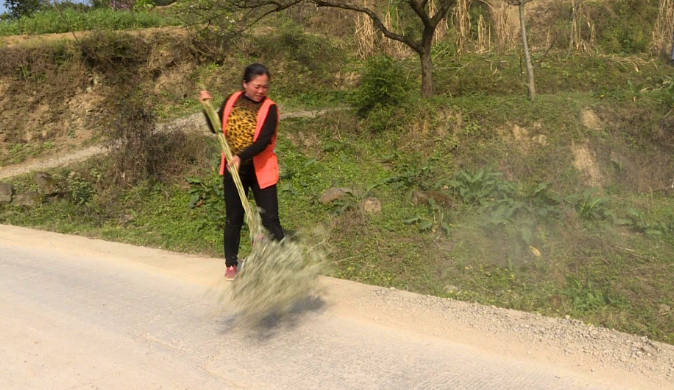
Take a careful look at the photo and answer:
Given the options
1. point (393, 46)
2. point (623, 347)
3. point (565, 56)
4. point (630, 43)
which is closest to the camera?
point (623, 347)

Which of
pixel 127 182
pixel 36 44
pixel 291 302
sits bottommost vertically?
pixel 291 302

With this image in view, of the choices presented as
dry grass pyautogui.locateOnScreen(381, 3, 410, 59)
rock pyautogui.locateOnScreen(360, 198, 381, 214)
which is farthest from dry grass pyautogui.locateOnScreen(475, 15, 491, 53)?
rock pyautogui.locateOnScreen(360, 198, 381, 214)

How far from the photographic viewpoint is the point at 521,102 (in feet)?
32.0

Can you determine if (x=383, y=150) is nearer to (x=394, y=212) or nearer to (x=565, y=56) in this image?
(x=394, y=212)

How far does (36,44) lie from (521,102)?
443 inches

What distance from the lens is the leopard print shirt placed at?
→ 464 centimetres

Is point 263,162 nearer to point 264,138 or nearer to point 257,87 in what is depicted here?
point 264,138

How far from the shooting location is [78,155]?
36.5ft

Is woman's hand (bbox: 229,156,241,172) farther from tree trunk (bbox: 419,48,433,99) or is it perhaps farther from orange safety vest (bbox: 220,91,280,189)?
tree trunk (bbox: 419,48,433,99)

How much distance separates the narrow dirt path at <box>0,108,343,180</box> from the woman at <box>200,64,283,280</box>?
555cm

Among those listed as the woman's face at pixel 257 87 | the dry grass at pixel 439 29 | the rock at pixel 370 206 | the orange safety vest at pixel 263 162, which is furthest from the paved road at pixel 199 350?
the dry grass at pixel 439 29

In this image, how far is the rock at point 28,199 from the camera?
857 cm

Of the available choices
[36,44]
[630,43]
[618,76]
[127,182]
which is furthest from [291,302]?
[630,43]

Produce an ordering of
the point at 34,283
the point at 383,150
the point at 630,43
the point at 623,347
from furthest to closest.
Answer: the point at 630,43 < the point at 383,150 < the point at 34,283 < the point at 623,347
